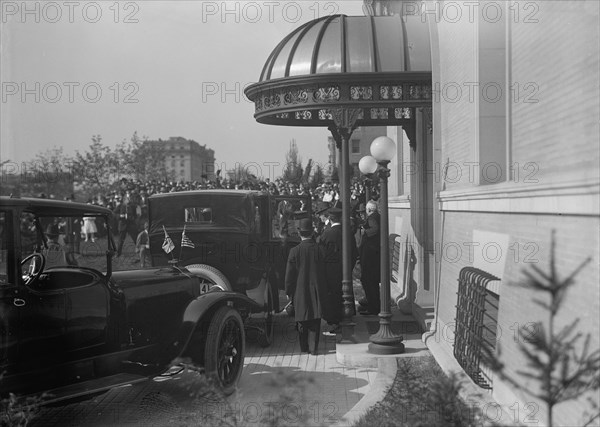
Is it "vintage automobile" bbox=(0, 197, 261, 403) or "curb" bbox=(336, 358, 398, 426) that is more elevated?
"vintage automobile" bbox=(0, 197, 261, 403)

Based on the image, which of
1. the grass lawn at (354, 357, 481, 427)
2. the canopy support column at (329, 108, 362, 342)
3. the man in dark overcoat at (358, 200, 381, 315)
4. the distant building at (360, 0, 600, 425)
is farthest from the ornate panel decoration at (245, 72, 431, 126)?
the grass lawn at (354, 357, 481, 427)

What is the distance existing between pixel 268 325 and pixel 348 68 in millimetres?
3811

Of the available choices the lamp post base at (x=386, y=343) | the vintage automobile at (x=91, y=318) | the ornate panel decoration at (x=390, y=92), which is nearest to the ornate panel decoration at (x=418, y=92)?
the ornate panel decoration at (x=390, y=92)

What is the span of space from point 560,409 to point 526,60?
317cm

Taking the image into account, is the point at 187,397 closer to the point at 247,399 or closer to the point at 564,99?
the point at 247,399

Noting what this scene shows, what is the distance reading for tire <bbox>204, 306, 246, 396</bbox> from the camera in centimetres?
709

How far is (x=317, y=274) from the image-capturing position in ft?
30.8

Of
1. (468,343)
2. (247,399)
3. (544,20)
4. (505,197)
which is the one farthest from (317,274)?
(544,20)

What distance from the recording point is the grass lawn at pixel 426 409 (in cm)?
340

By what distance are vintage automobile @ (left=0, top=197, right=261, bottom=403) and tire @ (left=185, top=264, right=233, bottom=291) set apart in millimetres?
1671

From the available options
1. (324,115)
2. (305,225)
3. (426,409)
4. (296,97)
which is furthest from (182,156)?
(426,409)

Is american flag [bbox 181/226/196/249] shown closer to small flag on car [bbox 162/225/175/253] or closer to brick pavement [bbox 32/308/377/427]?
small flag on car [bbox 162/225/175/253]

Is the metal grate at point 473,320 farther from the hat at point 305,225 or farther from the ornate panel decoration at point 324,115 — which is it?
the ornate panel decoration at point 324,115

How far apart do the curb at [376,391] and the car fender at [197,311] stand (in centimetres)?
168
